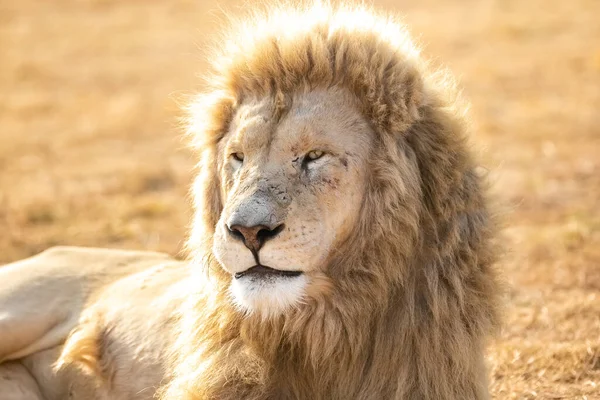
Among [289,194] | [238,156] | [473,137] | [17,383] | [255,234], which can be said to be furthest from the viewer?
[17,383]

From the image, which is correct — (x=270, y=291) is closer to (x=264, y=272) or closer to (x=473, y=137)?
(x=264, y=272)

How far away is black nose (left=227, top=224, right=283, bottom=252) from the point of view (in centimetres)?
332

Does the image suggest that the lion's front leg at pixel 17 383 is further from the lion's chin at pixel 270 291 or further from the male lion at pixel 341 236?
the lion's chin at pixel 270 291

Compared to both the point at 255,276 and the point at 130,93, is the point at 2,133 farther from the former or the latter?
the point at 255,276

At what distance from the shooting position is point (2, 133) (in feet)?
42.2

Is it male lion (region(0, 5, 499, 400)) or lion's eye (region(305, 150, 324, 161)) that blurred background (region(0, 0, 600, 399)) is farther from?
lion's eye (region(305, 150, 324, 161))

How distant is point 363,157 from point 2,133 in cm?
1010

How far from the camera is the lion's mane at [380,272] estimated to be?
3.56 meters

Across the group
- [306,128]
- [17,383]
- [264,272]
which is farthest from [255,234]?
[17,383]

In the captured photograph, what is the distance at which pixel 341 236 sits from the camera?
3557 millimetres

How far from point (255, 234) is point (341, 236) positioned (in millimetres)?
369

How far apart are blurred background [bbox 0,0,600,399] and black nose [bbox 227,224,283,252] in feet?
3.23

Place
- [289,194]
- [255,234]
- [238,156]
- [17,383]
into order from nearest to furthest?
[255,234] < [289,194] < [238,156] < [17,383]

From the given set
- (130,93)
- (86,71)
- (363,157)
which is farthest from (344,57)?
(86,71)
